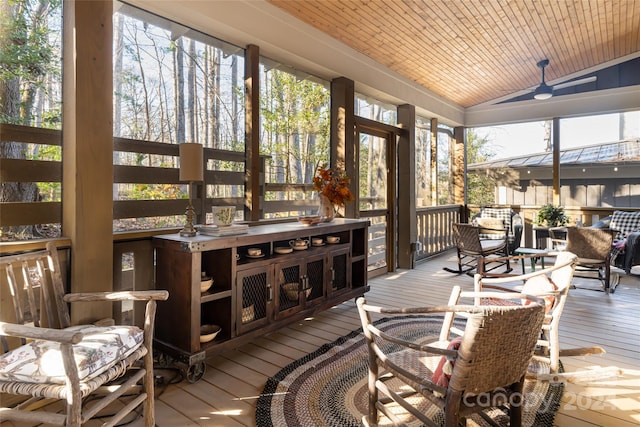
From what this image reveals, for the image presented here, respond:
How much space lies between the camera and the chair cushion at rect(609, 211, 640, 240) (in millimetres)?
5582

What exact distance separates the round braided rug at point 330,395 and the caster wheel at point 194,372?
0.46 m

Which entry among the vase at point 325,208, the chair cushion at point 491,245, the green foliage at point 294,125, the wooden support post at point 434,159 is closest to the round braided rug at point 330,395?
the vase at point 325,208

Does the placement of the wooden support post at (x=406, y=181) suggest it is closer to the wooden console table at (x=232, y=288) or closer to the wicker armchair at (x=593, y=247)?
the wicker armchair at (x=593, y=247)

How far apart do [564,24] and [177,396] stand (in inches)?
226

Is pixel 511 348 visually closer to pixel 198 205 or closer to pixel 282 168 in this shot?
pixel 198 205

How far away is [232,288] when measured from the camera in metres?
2.56

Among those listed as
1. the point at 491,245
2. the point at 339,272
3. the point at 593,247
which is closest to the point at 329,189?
the point at 339,272

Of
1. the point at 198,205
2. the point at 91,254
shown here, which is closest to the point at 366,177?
the point at 198,205

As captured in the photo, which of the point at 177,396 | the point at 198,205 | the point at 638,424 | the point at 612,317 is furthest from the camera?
the point at 612,317

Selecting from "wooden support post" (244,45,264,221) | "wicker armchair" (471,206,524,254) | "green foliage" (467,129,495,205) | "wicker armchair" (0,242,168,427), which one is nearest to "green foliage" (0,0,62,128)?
"wicker armchair" (0,242,168,427)

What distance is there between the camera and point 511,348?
4.83 ft

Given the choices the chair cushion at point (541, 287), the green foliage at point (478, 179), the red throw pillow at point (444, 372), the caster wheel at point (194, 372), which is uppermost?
the green foliage at point (478, 179)

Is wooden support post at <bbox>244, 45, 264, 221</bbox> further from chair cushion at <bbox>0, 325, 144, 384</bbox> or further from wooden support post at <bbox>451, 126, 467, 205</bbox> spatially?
wooden support post at <bbox>451, 126, 467, 205</bbox>

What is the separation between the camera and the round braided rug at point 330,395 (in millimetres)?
1946
